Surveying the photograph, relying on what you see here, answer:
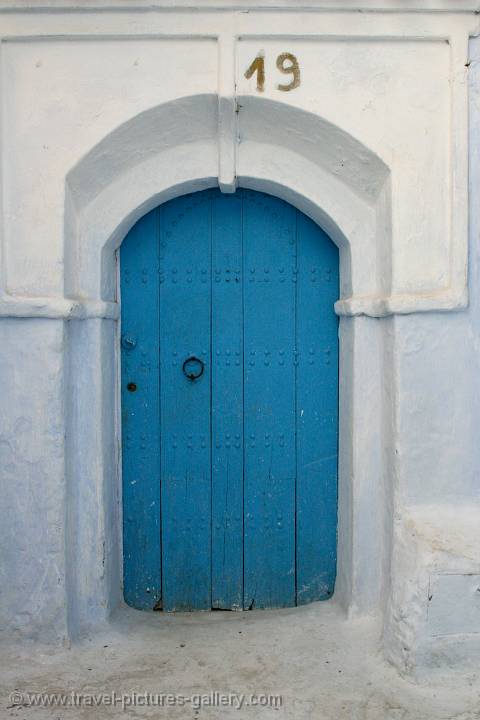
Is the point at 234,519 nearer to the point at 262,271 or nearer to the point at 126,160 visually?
the point at 262,271

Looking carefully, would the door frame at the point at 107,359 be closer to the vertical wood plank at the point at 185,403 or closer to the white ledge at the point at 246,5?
the vertical wood plank at the point at 185,403

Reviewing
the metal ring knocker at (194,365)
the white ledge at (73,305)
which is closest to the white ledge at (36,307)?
the white ledge at (73,305)

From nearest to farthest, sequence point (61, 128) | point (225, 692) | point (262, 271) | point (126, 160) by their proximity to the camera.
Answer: point (225, 692)
point (61, 128)
point (126, 160)
point (262, 271)

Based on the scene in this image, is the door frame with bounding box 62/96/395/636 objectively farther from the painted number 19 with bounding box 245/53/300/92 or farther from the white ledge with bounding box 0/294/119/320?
the painted number 19 with bounding box 245/53/300/92

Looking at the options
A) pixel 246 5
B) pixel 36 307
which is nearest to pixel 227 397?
pixel 36 307

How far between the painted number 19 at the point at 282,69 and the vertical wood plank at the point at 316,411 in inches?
24.9

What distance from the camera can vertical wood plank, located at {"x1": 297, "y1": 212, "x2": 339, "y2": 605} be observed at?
10.9 feet

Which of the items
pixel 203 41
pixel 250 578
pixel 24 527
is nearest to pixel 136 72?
pixel 203 41

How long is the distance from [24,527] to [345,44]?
7.64 feet

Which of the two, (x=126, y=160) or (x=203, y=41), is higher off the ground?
(x=203, y=41)

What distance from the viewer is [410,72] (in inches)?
113

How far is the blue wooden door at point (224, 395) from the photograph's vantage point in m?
3.30

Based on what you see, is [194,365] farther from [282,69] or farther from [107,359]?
[282,69]

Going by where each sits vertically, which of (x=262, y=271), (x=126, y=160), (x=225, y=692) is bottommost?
(x=225, y=692)
